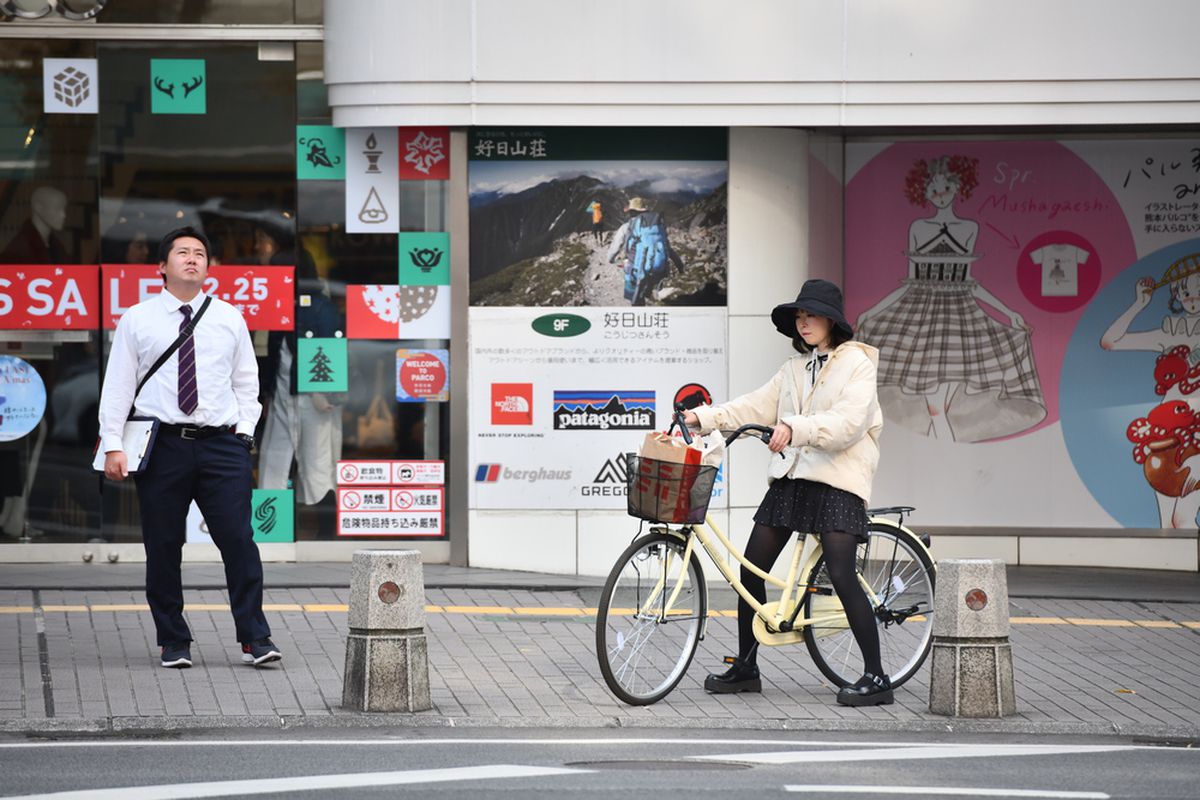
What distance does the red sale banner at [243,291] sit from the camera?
12070 mm

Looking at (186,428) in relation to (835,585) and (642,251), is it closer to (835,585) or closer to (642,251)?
(835,585)

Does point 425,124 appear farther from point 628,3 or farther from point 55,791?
point 55,791

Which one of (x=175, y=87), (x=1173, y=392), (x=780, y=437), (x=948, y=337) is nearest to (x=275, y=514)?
(x=175, y=87)

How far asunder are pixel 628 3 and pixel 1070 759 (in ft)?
19.1

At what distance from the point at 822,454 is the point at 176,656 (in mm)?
3106

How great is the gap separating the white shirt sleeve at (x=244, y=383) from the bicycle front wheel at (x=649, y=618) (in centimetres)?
201

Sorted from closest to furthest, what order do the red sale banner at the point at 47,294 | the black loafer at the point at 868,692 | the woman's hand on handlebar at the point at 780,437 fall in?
the woman's hand on handlebar at the point at 780,437 → the black loafer at the point at 868,692 → the red sale banner at the point at 47,294

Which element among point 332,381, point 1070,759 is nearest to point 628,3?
point 332,381

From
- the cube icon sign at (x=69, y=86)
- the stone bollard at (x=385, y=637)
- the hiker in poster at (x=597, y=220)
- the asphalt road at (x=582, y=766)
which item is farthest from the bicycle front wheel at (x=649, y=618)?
the cube icon sign at (x=69, y=86)

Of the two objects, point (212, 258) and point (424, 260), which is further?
point (424, 260)

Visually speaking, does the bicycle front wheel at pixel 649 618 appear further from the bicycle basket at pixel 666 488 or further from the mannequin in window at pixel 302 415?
the mannequin in window at pixel 302 415

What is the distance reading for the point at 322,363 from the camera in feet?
39.9

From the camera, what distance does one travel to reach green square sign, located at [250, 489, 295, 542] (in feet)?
40.1

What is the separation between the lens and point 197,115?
474 inches
